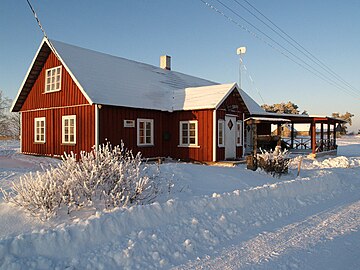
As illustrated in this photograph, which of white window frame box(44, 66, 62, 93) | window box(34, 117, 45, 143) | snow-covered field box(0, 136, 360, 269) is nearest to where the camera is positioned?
snow-covered field box(0, 136, 360, 269)

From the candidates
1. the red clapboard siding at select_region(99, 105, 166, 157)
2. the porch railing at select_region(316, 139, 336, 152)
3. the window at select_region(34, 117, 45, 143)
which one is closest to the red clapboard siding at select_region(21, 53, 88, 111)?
the window at select_region(34, 117, 45, 143)

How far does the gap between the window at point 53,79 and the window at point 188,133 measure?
271 inches

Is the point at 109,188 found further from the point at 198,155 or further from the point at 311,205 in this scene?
the point at 198,155

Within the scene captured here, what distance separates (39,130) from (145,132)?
6.39 metres

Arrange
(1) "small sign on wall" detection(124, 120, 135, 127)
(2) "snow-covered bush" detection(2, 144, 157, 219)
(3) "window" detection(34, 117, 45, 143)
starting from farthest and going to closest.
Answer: (3) "window" detection(34, 117, 45, 143), (1) "small sign on wall" detection(124, 120, 135, 127), (2) "snow-covered bush" detection(2, 144, 157, 219)

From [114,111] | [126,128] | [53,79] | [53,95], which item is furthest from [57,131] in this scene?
[126,128]

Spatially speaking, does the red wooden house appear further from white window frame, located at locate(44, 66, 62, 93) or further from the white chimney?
the white chimney

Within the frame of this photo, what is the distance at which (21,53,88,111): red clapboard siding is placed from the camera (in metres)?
15.7

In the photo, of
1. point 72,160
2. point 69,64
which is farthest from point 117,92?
point 72,160

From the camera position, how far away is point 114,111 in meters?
15.2

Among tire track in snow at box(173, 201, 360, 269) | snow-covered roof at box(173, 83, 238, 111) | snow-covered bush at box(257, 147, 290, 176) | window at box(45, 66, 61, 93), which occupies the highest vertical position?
window at box(45, 66, 61, 93)

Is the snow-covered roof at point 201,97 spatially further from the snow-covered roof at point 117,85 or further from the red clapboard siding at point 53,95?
the red clapboard siding at point 53,95

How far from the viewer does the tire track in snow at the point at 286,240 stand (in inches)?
187

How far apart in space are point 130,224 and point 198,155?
11.0 m
